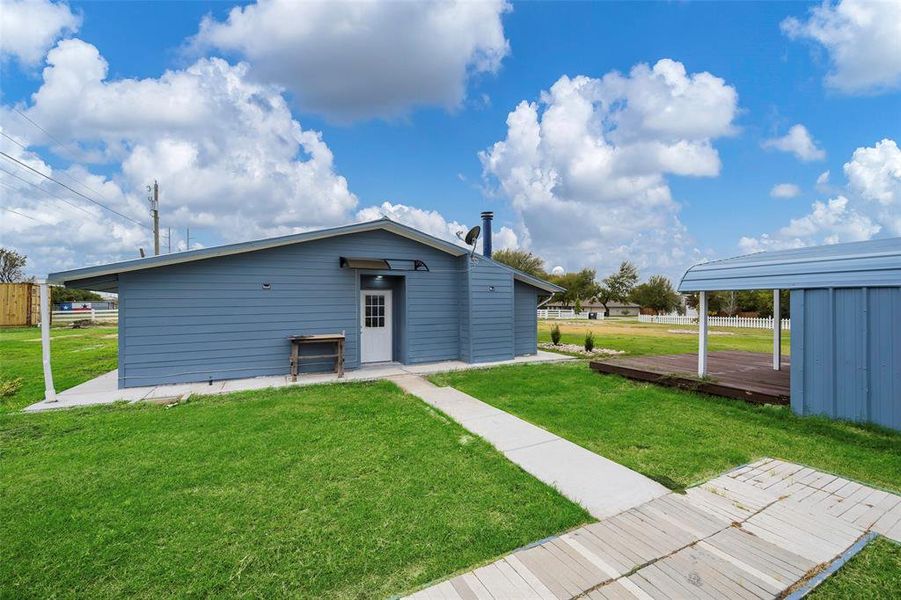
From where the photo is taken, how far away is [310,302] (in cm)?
817

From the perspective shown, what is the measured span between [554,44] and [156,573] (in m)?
14.0

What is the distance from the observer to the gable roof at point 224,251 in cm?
634

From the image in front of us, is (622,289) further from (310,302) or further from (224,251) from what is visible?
(224,251)

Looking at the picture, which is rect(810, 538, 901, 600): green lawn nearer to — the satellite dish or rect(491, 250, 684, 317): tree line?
the satellite dish

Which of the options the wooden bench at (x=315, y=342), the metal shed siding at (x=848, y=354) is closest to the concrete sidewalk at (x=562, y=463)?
the wooden bench at (x=315, y=342)

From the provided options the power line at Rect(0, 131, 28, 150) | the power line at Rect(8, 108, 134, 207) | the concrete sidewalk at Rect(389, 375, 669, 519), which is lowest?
the concrete sidewalk at Rect(389, 375, 669, 519)

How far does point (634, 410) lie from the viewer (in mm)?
5457

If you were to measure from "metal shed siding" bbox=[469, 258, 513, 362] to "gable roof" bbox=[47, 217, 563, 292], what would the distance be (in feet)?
2.69

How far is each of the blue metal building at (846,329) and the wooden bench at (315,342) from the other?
7.17m

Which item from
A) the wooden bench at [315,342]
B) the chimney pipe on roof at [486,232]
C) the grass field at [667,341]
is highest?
the chimney pipe on roof at [486,232]

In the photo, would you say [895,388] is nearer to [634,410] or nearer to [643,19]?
[634,410]

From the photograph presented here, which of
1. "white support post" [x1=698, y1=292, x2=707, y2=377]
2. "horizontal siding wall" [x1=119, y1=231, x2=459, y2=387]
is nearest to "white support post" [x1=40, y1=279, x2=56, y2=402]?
"horizontal siding wall" [x1=119, y1=231, x2=459, y2=387]

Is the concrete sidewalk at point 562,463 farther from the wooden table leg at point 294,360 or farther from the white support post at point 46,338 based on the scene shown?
the white support post at point 46,338

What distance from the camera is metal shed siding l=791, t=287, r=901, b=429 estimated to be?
4156 millimetres
